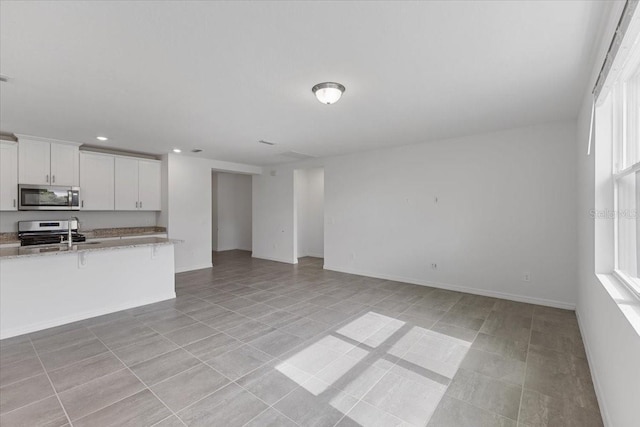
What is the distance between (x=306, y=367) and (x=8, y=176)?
548cm

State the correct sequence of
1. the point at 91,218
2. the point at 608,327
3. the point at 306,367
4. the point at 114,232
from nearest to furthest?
the point at 608,327 < the point at 306,367 < the point at 91,218 < the point at 114,232

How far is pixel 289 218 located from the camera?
23.5ft

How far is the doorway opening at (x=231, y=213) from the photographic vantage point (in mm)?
8992

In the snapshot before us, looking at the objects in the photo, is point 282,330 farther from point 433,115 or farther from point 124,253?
point 433,115

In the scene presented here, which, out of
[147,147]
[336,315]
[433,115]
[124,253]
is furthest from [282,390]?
[147,147]

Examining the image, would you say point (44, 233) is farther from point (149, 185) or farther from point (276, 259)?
point (276, 259)

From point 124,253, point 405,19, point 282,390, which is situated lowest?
point 282,390

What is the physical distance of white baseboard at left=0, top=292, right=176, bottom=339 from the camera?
3078mm

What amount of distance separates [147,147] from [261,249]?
3742 millimetres

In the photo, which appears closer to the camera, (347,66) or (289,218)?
(347,66)

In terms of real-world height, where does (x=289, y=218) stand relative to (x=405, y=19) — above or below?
below

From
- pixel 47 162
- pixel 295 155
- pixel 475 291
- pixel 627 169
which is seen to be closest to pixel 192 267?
pixel 47 162

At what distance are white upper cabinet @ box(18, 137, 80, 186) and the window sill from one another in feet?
23.0

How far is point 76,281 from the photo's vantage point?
350 cm
